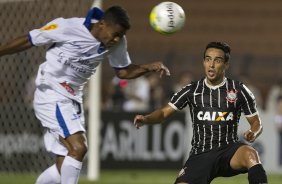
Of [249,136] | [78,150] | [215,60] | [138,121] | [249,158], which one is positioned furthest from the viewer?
[78,150]

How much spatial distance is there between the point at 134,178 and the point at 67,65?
185 inches

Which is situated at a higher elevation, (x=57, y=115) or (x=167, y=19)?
(x=167, y=19)

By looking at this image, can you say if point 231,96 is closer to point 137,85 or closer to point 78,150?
point 78,150

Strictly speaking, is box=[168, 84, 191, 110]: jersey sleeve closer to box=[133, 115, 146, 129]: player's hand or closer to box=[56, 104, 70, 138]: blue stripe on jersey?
box=[133, 115, 146, 129]: player's hand

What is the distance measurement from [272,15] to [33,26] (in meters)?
11.0

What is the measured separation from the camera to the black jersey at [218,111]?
7898 mm

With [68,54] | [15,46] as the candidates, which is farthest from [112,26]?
[15,46]

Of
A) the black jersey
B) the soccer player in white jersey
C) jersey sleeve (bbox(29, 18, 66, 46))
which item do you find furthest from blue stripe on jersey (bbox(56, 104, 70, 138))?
the black jersey

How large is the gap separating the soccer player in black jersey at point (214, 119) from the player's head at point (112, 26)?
0.83 meters

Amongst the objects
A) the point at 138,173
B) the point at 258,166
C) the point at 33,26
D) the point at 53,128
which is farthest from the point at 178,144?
the point at 258,166

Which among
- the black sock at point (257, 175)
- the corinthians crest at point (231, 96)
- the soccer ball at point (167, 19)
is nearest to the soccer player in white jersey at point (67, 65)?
the soccer ball at point (167, 19)

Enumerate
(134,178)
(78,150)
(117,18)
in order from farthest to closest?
(134,178)
(117,18)
(78,150)

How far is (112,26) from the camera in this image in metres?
8.36

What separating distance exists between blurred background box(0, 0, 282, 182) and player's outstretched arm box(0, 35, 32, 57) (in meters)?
1.60
